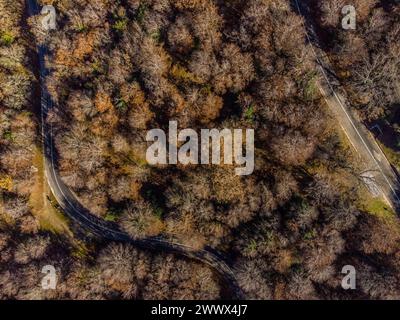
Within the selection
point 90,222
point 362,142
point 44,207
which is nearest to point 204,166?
point 90,222

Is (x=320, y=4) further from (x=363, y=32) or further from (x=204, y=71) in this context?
(x=204, y=71)

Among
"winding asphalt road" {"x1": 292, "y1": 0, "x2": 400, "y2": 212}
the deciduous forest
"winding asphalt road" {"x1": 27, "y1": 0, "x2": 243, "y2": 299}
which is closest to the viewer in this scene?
the deciduous forest

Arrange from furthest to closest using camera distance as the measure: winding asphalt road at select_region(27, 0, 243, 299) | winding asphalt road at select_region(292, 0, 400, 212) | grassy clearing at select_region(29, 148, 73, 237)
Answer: grassy clearing at select_region(29, 148, 73, 237)
winding asphalt road at select_region(27, 0, 243, 299)
winding asphalt road at select_region(292, 0, 400, 212)

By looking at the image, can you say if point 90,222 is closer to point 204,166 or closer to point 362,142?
point 204,166

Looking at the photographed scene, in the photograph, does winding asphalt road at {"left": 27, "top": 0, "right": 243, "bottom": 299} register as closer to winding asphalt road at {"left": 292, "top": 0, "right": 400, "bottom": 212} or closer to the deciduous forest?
the deciduous forest

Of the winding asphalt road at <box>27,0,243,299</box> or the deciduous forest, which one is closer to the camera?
the deciduous forest

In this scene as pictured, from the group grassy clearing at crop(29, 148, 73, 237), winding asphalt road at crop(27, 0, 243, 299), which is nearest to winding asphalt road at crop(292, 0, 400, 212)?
winding asphalt road at crop(27, 0, 243, 299)
